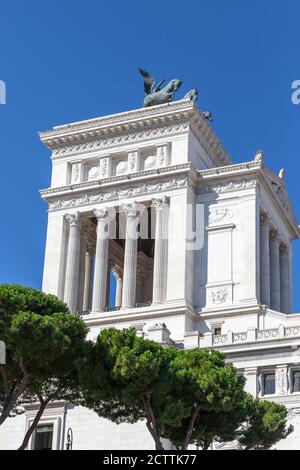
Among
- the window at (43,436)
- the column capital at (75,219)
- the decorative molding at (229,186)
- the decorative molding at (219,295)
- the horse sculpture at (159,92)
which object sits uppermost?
the horse sculpture at (159,92)

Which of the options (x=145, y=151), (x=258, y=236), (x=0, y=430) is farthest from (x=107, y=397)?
(x=145, y=151)

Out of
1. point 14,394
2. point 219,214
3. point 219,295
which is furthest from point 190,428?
point 219,214

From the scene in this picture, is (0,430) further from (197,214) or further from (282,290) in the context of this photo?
(282,290)

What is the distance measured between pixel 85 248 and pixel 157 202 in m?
9.59

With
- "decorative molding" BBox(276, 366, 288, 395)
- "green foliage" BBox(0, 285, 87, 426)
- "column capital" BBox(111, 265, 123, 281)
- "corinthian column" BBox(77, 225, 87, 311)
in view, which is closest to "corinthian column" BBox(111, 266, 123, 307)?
"column capital" BBox(111, 265, 123, 281)

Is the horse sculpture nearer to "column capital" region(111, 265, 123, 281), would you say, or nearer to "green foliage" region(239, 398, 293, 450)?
"column capital" region(111, 265, 123, 281)

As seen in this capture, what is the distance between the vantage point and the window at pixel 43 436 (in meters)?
72.1

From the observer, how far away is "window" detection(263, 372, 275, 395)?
68188 millimetres

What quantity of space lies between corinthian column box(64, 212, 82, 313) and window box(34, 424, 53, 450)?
17.4 meters

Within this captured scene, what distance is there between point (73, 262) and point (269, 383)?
93.6ft

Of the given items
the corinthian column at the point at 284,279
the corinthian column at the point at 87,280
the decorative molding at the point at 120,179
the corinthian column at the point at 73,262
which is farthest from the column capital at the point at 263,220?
the corinthian column at the point at 87,280

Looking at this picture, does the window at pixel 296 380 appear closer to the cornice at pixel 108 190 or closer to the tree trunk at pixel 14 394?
the tree trunk at pixel 14 394

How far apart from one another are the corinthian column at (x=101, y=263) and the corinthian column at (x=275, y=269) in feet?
51.8

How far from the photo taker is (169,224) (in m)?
89.1
